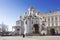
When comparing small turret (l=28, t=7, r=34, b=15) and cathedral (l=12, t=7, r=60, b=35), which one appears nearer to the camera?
cathedral (l=12, t=7, r=60, b=35)

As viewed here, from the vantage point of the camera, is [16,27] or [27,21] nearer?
[27,21]

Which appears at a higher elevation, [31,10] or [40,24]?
[31,10]

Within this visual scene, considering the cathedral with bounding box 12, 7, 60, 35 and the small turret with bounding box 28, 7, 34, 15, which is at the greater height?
the small turret with bounding box 28, 7, 34, 15

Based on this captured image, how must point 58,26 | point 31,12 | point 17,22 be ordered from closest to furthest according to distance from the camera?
point 58,26 < point 31,12 < point 17,22

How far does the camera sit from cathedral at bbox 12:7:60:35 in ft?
205

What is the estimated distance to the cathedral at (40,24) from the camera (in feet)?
205

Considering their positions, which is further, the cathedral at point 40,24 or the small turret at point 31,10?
the small turret at point 31,10

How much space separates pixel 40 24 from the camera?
65.5 meters

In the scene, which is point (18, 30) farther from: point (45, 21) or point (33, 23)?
point (45, 21)

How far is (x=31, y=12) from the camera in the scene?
67000 millimetres

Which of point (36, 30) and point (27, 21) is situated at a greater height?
point (27, 21)

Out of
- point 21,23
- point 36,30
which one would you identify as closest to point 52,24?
Answer: point 36,30

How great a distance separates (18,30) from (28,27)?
849 centimetres

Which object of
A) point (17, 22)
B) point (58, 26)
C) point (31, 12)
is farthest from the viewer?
point (17, 22)
